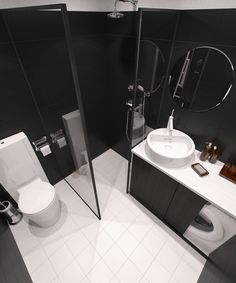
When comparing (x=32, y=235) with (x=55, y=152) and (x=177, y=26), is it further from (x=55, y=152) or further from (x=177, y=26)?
(x=177, y=26)

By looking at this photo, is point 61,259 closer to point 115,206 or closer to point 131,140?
point 115,206

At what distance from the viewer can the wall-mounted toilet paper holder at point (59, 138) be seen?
1.78 m

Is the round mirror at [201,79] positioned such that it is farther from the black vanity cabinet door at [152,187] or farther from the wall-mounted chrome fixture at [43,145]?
the wall-mounted chrome fixture at [43,145]

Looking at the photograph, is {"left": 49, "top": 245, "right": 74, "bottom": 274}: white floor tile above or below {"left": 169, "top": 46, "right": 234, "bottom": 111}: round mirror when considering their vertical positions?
below

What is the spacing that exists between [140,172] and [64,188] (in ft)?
3.71

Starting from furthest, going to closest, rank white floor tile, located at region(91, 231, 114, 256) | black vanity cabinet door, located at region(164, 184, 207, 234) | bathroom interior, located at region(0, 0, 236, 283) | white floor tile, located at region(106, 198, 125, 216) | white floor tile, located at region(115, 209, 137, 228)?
white floor tile, located at region(106, 198, 125, 216), white floor tile, located at region(115, 209, 137, 228), white floor tile, located at region(91, 231, 114, 256), black vanity cabinet door, located at region(164, 184, 207, 234), bathroom interior, located at region(0, 0, 236, 283)

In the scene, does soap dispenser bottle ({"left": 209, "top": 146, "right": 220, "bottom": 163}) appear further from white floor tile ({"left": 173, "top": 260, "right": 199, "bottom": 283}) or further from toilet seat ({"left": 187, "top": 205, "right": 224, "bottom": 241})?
white floor tile ({"left": 173, "top": 260, "right": 199, "bottom": 283})

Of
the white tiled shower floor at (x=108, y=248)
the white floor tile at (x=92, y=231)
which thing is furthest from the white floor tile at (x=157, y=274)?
the white floor tile at (x=92, y=231)

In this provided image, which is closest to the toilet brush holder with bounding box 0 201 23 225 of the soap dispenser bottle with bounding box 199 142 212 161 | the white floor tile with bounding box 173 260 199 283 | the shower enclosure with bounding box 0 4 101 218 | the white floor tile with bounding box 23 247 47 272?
the white floor tile with bounding box 23 247 47 272

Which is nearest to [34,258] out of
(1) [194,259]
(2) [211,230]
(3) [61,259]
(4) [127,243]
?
(3) [61,259]

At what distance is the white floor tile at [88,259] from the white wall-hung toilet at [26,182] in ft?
1.55

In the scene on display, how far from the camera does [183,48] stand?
1.29 m

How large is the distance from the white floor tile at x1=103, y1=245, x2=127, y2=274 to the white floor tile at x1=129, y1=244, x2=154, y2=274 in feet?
0.30

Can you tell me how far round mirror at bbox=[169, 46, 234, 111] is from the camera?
1189 millimetres
